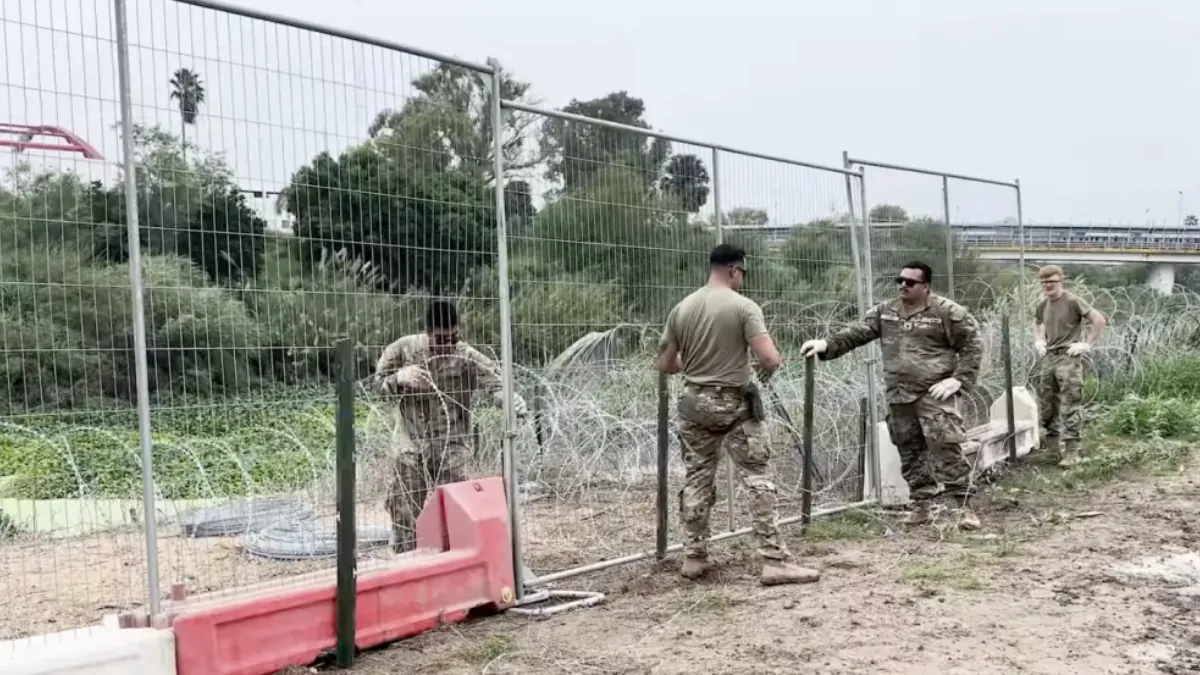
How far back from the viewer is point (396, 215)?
14.5 feet

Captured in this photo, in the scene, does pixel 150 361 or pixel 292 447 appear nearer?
pixel 150 361

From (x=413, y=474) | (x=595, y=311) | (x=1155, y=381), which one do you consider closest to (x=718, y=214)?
(x=595, y=311)

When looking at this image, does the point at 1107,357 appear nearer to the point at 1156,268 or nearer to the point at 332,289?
the point at 332,289

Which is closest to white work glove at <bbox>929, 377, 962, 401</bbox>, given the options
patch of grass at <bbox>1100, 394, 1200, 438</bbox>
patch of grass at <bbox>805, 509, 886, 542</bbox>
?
patch of grass at <bbox>805, 509, 886, 542</bbox>

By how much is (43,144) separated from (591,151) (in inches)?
111

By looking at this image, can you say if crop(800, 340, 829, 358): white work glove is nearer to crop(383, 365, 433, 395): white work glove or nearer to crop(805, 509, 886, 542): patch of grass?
crop(805, 509, 886, 542): patch of grass

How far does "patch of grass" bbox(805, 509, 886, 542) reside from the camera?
20.8 ft

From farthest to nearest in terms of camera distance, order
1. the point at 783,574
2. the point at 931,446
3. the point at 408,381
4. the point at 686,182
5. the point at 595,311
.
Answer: the point at 931,446, the point at 686,182, the point at 595,311, the point at 783,574, the point at 408,381

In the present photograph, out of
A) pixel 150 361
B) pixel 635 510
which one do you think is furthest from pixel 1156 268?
pixel 150 361

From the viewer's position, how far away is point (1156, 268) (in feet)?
77.5

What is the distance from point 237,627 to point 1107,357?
456 inches

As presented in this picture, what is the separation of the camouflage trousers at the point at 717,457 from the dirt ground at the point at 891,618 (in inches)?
9.7

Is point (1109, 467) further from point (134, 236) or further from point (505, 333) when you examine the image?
point (134, 236)

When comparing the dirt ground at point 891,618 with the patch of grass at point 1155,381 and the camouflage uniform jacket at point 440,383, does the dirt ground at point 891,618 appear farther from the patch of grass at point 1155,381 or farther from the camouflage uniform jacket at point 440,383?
the patch of grass at point 1155,381
